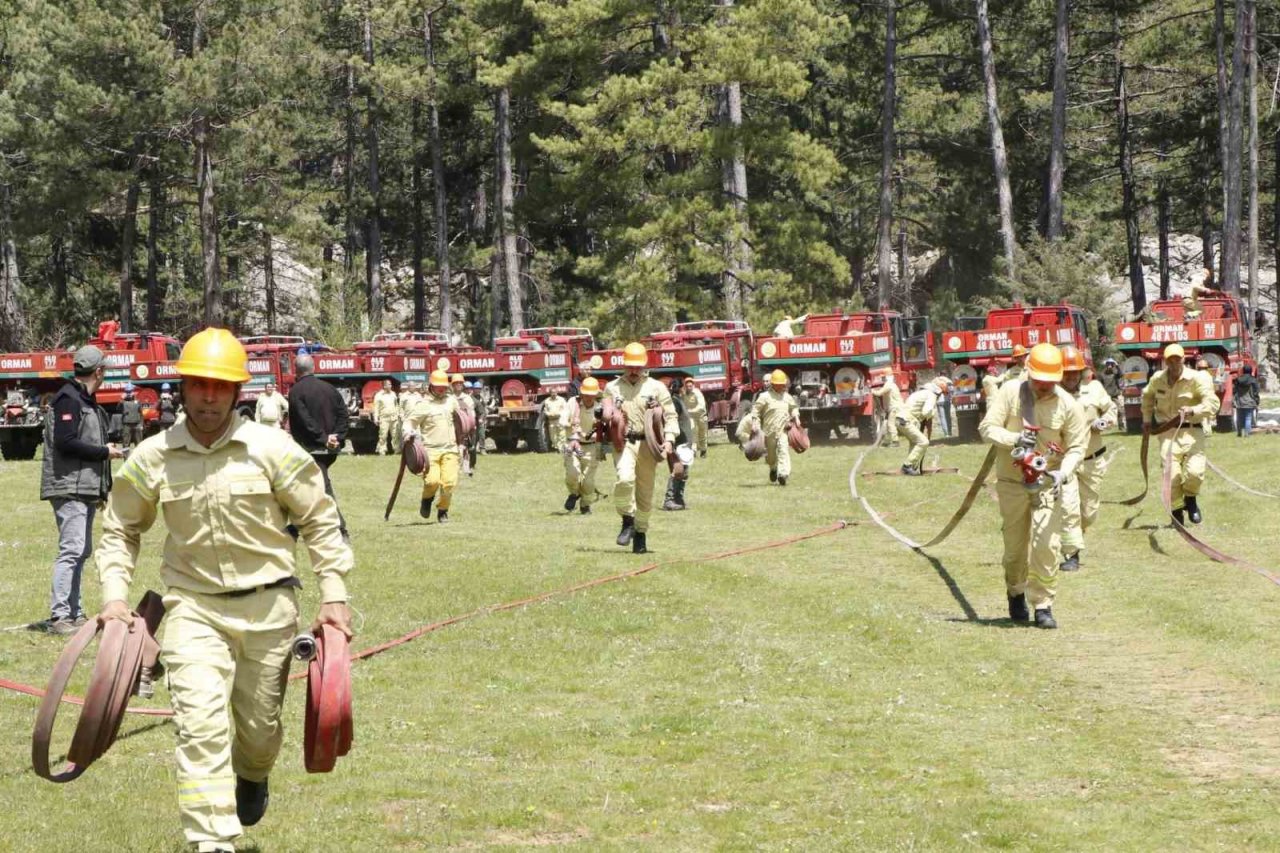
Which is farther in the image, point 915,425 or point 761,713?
point 915,425

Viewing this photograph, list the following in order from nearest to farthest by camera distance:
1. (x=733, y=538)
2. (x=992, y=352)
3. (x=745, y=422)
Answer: (x=733, y=538) → (x=745, y=422) → (x=992, y=352)

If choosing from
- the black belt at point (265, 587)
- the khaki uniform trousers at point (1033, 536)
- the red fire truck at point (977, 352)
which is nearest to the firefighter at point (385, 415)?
the red fire truck at point (977, 352)

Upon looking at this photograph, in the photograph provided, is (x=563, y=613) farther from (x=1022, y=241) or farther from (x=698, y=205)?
(x=1022, y=241)

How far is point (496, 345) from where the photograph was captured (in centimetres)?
3938

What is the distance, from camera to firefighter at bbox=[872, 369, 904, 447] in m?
27.6

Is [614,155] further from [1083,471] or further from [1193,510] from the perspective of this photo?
[1083,471]

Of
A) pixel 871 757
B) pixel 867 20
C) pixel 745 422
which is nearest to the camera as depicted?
pixel 871 757

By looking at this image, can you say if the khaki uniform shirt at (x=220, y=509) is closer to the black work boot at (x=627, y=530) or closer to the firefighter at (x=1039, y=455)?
the firefighter at (x=1039, y=455)

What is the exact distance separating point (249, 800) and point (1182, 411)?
1311 centimetres

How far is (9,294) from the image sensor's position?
54125 mm

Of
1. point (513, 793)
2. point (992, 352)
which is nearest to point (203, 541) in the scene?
point (513, 793)

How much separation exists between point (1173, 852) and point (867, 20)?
53610mm

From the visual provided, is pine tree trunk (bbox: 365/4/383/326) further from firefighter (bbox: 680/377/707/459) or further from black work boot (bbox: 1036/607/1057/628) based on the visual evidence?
black work boot (bbox: 1036/607/1057/628)

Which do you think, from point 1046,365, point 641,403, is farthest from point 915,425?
point 1046,365
